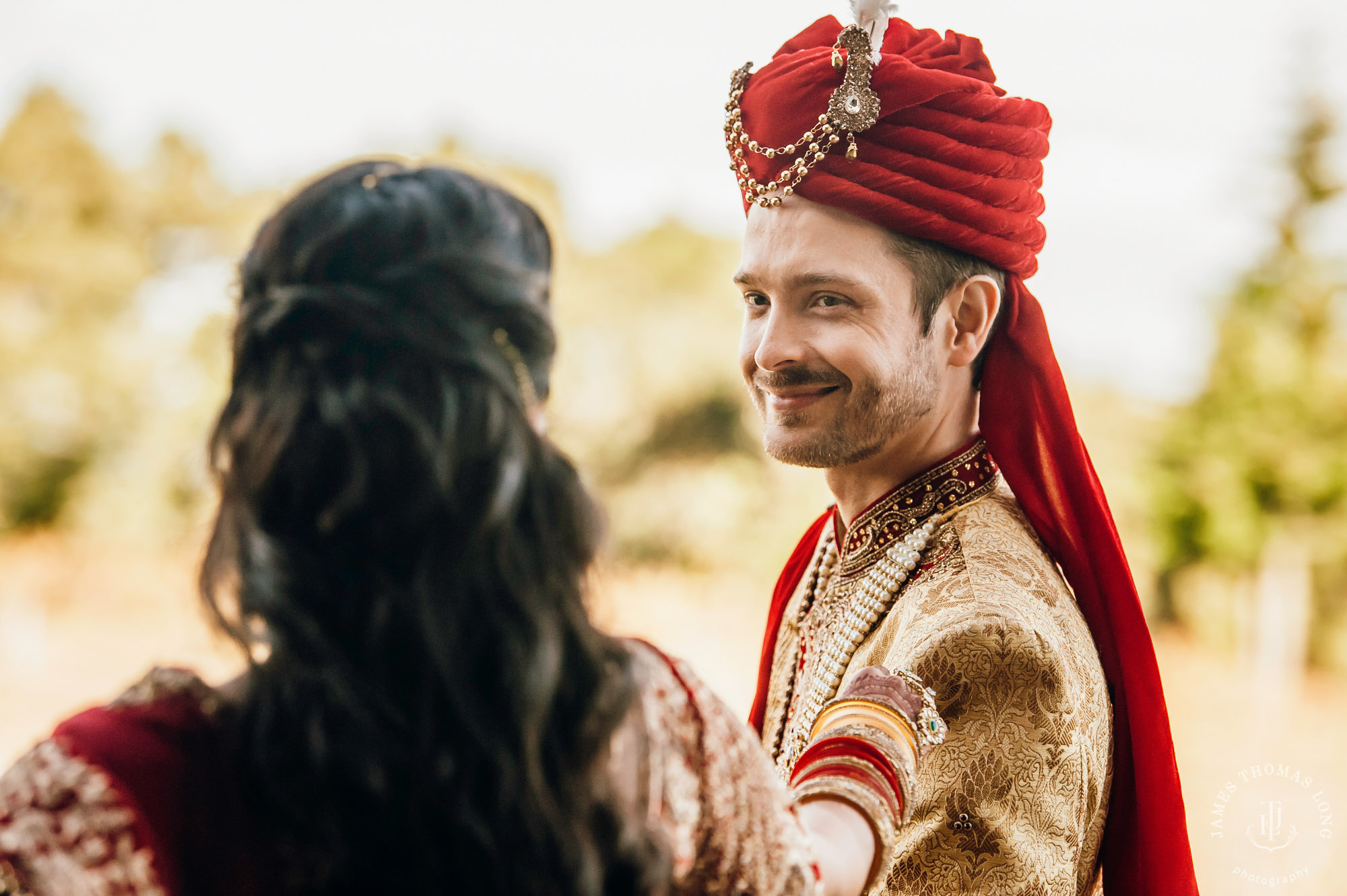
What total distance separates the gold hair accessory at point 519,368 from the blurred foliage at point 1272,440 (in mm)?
11220

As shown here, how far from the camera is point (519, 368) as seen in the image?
1.12 m

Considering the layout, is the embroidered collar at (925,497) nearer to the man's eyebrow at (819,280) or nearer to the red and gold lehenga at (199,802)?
the man's eyebrow at (819,280)

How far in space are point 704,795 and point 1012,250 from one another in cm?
134

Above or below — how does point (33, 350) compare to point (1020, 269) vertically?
above

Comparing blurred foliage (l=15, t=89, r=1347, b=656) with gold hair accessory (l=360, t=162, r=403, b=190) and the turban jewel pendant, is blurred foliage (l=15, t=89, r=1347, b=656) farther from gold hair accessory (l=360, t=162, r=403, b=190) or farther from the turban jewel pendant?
gold hair accessory (l=360, t=162, r=403, b=190)

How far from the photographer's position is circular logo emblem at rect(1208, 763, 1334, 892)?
7.01 meters

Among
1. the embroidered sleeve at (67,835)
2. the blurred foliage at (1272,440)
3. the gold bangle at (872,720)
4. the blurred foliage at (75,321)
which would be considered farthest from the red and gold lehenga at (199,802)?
the blurred foliage at (75,321)

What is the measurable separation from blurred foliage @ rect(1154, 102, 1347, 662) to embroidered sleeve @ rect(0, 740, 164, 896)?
11.6 m

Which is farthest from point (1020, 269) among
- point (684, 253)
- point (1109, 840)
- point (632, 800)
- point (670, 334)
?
point (684, 253)

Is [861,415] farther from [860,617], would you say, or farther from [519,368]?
[519,368]

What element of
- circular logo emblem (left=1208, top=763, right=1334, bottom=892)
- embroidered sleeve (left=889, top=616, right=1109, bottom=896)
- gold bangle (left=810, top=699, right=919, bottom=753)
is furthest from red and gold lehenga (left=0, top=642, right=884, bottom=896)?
circular logo emblem (left=1208, top=763, right=1334, bottom=892)

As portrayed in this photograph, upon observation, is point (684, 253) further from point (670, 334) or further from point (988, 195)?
point (988, 195)

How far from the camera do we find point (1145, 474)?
41.5 ft

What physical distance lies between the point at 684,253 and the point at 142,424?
31.8 ft
